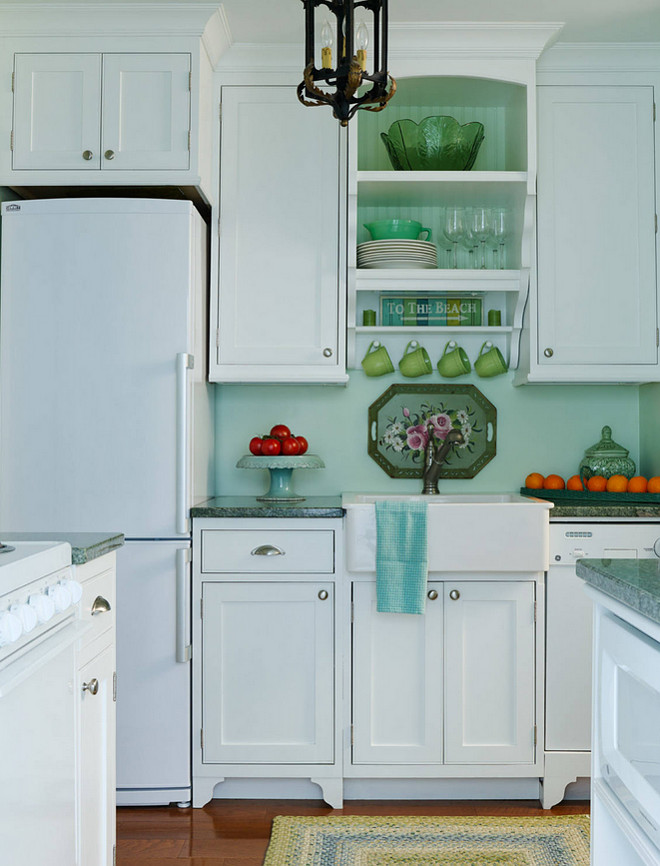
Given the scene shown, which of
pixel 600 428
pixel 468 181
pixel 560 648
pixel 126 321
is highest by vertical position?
pixel 468 181

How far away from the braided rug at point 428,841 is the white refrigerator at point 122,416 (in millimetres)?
472

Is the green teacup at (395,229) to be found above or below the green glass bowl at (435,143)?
below

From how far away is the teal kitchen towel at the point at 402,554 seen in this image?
2.63 metres

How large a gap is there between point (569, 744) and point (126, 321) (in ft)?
6.56

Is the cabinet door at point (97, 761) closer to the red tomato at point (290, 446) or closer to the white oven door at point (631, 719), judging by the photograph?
the white oven door at point (631, 719)

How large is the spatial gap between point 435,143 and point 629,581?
2.16 m

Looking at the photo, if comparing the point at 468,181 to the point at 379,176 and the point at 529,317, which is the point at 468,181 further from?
the point at 529,317

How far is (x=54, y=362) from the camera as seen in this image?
8.75 ft

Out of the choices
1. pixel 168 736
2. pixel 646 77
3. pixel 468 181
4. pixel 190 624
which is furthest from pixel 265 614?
pixel 646 77

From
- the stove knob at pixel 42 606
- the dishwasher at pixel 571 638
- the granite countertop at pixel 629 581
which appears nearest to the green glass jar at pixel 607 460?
the dishwasher at pixel 571 638

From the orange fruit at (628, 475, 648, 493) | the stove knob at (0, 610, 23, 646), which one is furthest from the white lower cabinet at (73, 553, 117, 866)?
the orange fruit at (628, 475, 648, 493)

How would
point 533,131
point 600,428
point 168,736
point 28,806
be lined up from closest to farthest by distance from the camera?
point 28,806, point 168,736, point 533,131, point 600,428

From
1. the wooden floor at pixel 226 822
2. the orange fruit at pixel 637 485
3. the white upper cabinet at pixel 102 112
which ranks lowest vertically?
the wooden floor at pixel 226 822

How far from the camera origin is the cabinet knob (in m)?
1.65
